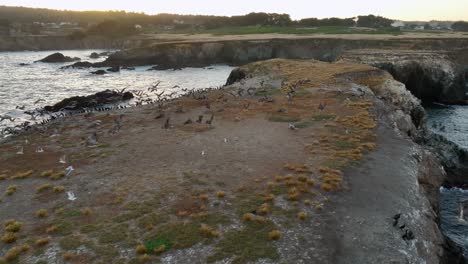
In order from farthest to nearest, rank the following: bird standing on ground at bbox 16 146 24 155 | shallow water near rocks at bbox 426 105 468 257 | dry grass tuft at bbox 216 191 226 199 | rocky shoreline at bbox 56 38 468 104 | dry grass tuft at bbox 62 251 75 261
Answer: rocky shoreline at bbox 56 38 468 104 → bird standing on ground at bbox 16 146 24 155 → shallow water near rocks at bbox 426 105 468 257 → dry grass tuft at bbox 216 191 226 199 → dry grass tuft at bbox 62 251 75 261

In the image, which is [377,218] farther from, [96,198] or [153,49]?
[153,49]

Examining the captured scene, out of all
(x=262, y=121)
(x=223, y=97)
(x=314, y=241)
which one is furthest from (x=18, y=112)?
(x=314, y=241)

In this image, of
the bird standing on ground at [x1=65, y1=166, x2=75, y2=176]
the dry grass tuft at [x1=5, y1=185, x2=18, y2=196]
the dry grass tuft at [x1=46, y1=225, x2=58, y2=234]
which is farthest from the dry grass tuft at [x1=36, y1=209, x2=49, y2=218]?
the bird standing on ground at [x1=65, y1=166, x2=75, y2=176]

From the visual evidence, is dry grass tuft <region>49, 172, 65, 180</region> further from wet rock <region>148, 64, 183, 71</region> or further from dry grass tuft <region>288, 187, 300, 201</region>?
wet rock <region>148, 64, 183, 71</region>

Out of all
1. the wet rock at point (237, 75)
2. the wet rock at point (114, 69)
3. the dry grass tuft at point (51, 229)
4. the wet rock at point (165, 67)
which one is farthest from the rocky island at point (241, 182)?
the wet rock at point (165, 67)

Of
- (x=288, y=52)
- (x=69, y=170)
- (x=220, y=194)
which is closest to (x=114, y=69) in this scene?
(x=288, y=52)

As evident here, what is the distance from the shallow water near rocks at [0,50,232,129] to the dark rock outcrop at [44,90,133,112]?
5126 millimetres

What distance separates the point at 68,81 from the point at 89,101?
34.3 m

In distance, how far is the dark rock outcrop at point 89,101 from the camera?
236 ft

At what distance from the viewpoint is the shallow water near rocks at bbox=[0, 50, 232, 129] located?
8219 centimetres

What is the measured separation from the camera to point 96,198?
28234 mm

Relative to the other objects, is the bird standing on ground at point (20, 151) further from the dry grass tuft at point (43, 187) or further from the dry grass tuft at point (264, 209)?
the dry grass tuft at point (264, 209)

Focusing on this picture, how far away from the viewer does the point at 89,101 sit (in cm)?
7606

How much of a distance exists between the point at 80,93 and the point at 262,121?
180 ft
